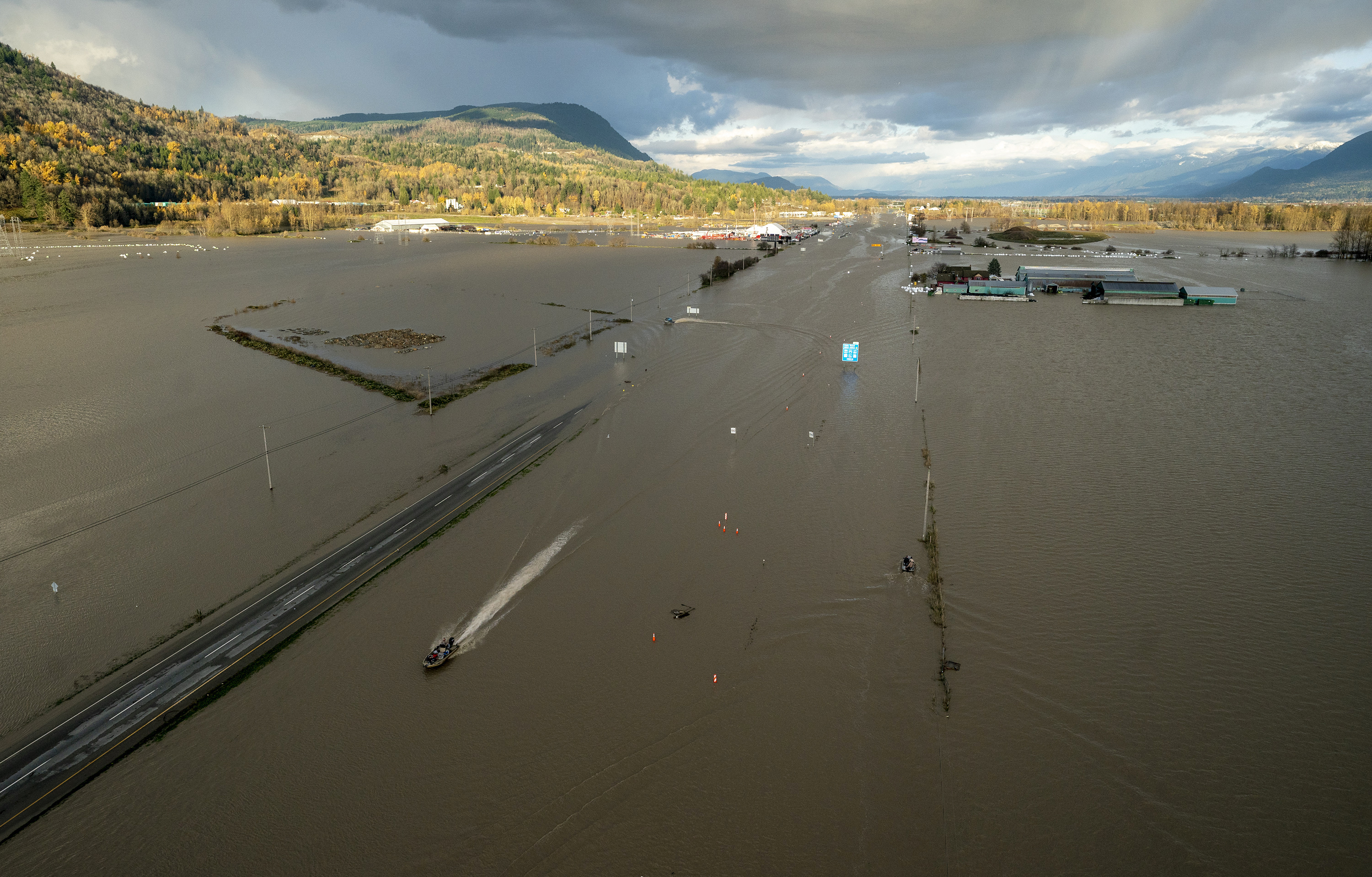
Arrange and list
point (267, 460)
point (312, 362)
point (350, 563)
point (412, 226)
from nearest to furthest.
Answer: point (350, 563) → point (267, 460) → point (312, 362) → point (412, 226)

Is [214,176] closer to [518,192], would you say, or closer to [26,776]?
[518,192]

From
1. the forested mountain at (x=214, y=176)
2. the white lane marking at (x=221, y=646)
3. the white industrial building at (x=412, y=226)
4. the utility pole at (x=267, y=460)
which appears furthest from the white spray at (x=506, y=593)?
the white industrial building at (x=412, y=226)

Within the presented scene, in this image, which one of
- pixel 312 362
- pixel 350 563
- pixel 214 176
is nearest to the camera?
pixel 350 563

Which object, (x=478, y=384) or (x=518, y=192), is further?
(x=518, y=192)

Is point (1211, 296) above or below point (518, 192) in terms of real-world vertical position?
below

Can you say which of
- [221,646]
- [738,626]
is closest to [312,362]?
[221,646]

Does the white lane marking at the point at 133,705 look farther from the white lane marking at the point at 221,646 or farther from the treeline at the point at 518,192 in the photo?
the treeline at the point at 518,192

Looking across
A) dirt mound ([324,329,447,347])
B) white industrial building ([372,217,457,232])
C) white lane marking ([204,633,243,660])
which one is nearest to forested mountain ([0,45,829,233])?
white industrial building ([372,217,457,232])

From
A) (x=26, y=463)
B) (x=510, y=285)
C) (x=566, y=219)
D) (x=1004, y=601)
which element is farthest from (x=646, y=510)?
(x=566, y=219)

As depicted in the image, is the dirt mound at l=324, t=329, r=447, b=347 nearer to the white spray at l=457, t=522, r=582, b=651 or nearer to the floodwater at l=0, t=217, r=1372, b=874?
the floodwater at l=0, t=217, r=1372, b=874
